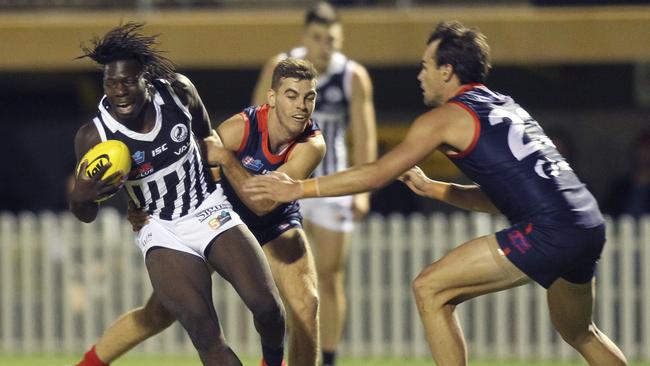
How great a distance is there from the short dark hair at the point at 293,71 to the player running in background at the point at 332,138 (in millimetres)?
1971

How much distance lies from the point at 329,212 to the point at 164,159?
8.30ft

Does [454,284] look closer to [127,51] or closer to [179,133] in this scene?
[179,133]

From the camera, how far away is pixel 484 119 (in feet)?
24.1

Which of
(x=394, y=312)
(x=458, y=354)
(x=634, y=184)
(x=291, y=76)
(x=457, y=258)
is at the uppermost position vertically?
(x=291, y=76)

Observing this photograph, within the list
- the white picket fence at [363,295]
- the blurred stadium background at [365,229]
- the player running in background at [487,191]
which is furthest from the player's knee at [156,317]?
the white picket fence at [363,295]

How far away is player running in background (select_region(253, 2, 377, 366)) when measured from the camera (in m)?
10.0

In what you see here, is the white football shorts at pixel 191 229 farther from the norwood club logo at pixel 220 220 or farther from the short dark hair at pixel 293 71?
the short dark hair at pixel 293 71

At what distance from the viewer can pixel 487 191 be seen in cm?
749

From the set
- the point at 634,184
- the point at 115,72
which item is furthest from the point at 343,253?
the point at 634,184

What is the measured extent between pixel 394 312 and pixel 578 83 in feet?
13.1

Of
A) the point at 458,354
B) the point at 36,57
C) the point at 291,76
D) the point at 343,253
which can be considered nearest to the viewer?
the point at 458,354

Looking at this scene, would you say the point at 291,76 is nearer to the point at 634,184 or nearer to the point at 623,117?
the point at 634,184

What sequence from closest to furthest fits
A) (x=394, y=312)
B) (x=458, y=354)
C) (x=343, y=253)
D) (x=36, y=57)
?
(x=458, y=354)
(x=343, y=253)
(x=394, y=312)
(x=36, y=57)

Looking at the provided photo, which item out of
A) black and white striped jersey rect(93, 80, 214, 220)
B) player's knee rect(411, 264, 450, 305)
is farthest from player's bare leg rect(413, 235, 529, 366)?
black and white striped jersey rect(93, 80, 214, 220)
